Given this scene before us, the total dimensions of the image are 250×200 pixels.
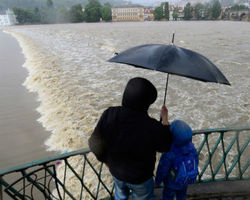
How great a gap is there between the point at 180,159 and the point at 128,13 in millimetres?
123852

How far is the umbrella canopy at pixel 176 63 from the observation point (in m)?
2.00

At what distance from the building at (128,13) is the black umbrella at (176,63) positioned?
402 ft

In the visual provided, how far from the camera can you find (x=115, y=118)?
1.55 metres

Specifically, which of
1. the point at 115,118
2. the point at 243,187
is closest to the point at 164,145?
the point at 115,118

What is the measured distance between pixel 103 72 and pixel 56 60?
4.88 metres

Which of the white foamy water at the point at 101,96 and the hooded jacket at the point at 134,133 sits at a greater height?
the hooded jacket at the point at 134,133

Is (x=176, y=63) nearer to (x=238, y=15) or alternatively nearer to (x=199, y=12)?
(x=238, y=15)

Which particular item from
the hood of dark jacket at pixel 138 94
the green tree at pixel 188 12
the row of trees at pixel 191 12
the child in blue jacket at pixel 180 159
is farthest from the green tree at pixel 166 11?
the hood of dark jacket at pixel 138 94

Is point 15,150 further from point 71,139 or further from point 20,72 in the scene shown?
point 20,72

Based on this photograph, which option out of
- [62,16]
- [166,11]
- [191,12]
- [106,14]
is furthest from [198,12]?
[62,16]

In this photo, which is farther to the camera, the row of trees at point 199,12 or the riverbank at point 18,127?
the row of trees at point 199,12

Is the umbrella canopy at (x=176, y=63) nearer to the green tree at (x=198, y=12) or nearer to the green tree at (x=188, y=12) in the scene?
the green tree at (x=188, y=12)

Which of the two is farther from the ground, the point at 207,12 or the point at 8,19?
the point at 8,19

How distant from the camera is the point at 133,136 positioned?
4.99ft
